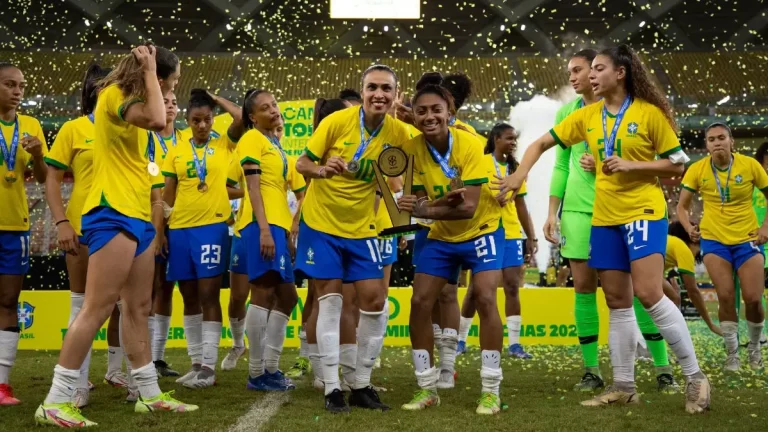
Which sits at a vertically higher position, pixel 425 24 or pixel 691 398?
pixel 425 24

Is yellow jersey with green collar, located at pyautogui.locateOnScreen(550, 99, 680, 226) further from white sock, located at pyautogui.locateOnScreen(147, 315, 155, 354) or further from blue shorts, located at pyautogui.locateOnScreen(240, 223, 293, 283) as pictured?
white sock, located at pyautogui.locateOnScreen(147, 315, 155, 354)

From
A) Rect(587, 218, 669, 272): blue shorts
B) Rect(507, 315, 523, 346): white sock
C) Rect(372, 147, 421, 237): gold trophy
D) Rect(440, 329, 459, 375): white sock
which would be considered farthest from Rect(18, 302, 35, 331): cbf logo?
Rect(587, 218, 669, 272): blue shorts

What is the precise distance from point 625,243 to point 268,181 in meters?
2.39

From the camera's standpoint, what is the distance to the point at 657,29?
25422 mm

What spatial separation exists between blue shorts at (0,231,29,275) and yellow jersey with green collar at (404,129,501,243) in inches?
89.8

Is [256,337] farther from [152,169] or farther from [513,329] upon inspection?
[513,329]

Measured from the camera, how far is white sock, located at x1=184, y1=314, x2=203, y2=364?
5.60 m

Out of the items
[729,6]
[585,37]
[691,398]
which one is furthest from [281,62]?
[691,398]

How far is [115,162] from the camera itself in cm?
390

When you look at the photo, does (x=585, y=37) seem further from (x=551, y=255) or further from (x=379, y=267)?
(x=379, y=267)

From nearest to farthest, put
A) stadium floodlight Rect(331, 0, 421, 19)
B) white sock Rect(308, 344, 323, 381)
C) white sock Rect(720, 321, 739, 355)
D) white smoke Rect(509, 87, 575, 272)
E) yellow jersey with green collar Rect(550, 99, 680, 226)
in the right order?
yellow jersey with green collar Rect(550, 99, 680, 226)
white sock Rect(308, 344, 323, 381)
white sock Rect(720, 321, 739, 355)
white smoke Rect(509, 87, 575, 272)
stadium floodlight Rect(331, 0, 421, 19)

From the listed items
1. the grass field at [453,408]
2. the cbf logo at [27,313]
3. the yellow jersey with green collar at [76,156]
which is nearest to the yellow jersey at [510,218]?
the grass field at [453,408]

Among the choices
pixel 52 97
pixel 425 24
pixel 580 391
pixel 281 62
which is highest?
pixel 425 24

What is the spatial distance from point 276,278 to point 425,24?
70.2 ft
